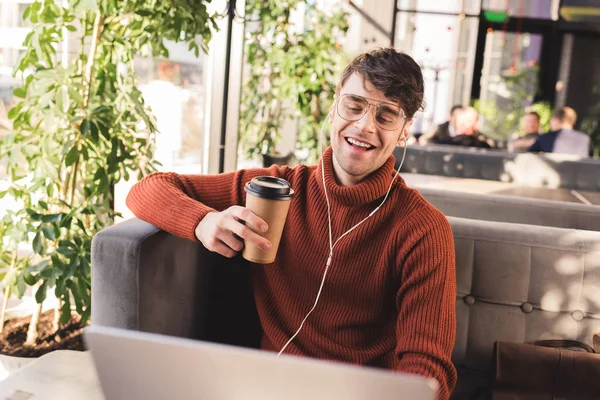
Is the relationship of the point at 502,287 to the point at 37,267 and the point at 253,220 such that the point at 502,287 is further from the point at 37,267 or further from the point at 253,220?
the point at 37,267

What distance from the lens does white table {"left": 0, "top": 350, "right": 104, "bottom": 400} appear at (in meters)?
1.17

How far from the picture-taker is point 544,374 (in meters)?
1.61

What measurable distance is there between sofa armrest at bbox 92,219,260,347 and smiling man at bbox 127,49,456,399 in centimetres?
11

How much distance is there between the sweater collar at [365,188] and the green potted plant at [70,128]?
0.93m

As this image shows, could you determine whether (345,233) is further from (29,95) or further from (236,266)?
(29,95)

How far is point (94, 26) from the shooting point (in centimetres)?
237

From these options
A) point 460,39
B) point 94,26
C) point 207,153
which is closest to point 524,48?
point 460,39

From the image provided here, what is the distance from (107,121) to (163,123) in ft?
3.97

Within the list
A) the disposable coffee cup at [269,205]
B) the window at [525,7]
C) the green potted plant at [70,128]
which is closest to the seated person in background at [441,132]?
the window at [525,7]

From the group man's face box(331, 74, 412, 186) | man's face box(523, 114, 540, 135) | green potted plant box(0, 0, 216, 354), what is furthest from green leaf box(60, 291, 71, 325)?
man's face box(523, 114, 540, 135)

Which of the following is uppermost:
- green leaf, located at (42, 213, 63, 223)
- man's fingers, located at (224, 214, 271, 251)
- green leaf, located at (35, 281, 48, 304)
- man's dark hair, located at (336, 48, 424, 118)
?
man's dark hair, located at (336, 48, 424, 118)

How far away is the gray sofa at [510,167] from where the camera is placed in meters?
4.50

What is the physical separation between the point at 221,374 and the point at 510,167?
4174mm

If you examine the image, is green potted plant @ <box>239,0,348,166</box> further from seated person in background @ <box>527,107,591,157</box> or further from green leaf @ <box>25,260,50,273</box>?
green leaf @ <box>25,260,50,273</box>
